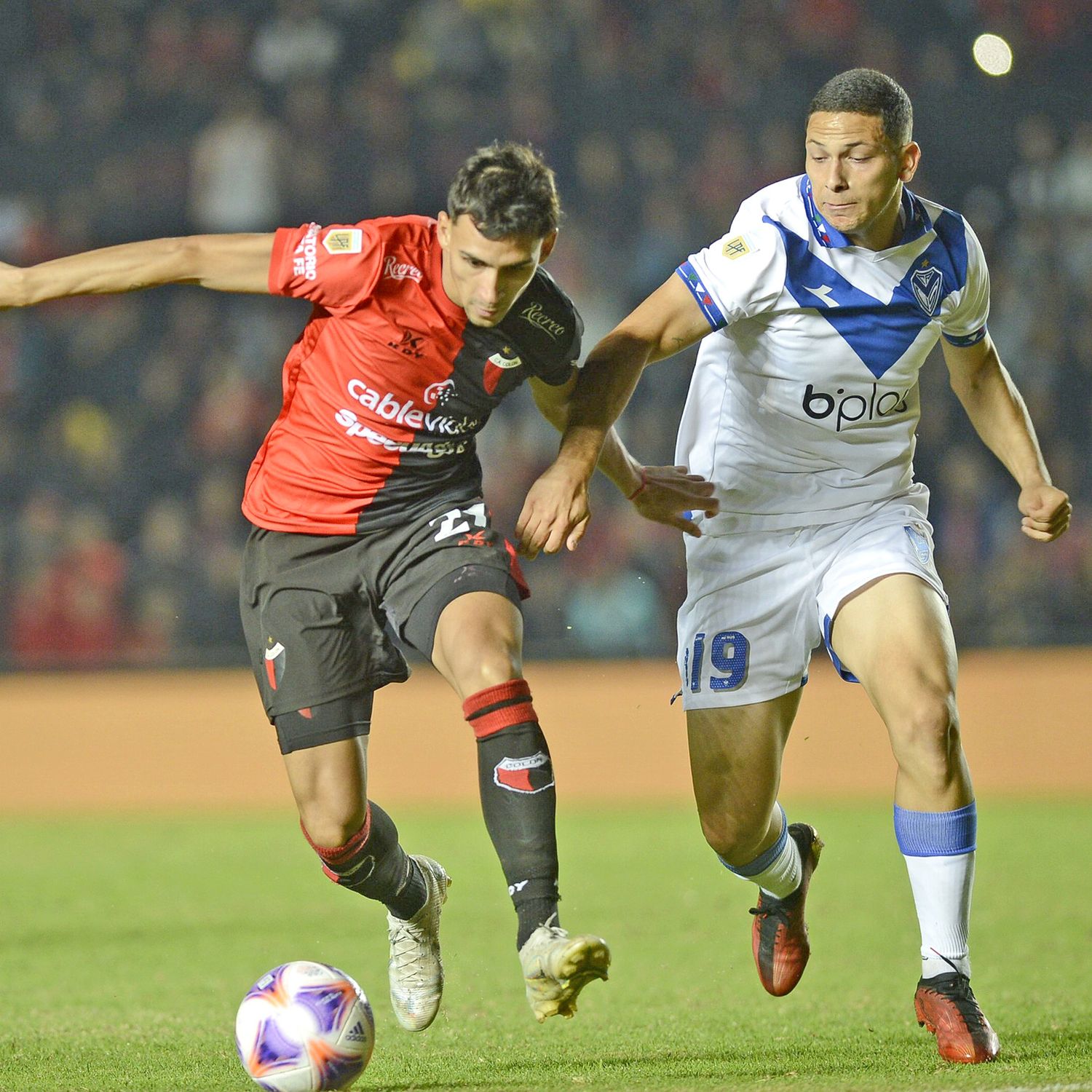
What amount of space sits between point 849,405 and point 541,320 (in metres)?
0.97

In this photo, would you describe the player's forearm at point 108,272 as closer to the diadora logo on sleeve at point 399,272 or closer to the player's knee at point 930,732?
the diadora logo on sleeve at point 399,272

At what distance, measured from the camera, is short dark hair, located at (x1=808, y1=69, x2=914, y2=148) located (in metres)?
4.34

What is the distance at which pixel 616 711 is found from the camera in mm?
11852

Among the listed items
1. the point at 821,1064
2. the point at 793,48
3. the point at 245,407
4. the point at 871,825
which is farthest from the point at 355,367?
the point at 793,48

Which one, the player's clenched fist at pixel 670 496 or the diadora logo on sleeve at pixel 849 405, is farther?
the player's clenched fist at pixel 670 496

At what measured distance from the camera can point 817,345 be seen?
4.64 meters

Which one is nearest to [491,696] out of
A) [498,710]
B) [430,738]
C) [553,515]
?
[498,710]

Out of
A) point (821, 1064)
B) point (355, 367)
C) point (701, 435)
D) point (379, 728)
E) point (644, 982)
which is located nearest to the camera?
point (821, 1064)

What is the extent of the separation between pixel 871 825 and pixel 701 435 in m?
5.88

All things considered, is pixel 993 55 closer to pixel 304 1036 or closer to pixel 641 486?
pixel 641 486

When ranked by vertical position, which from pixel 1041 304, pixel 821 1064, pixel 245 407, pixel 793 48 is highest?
pixel 793 48

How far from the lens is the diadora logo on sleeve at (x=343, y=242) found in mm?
4402

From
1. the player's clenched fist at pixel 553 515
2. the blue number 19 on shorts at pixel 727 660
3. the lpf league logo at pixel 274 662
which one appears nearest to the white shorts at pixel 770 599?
the blue number 19 on shorts at pixel 727 660

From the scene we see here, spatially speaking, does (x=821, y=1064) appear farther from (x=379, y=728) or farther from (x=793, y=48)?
(x=793, y=48)
